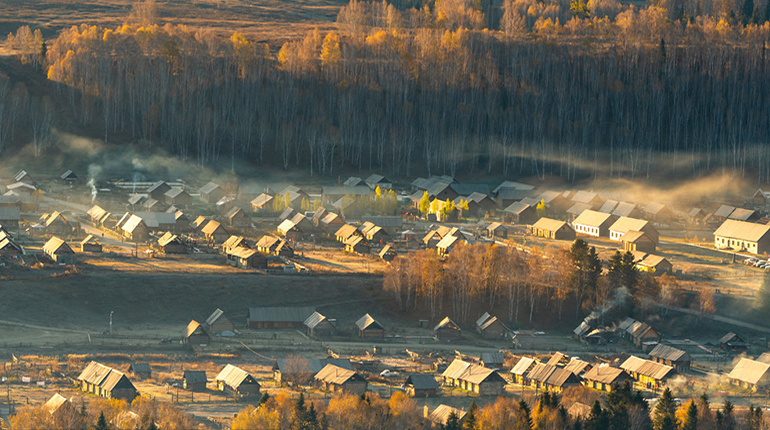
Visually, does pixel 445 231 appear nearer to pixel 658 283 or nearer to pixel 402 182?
pixel 658 283

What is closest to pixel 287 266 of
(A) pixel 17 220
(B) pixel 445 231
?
(B) pixel 445 231

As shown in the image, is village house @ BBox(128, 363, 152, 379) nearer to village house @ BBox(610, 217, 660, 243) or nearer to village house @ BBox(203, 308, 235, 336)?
village house @ BBox(203, 308, 235, 336)

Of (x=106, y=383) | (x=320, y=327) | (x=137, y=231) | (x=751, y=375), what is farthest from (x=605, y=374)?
(x=137, y=231)

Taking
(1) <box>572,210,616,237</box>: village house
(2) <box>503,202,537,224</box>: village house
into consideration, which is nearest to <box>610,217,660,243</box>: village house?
(1) <box>572,210,616,237</box>: village house

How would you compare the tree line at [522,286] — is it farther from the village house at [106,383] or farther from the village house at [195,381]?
the village house at [106,383]

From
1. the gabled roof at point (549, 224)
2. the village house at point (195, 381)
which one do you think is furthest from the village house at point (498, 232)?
the village house at point (195, 381)
